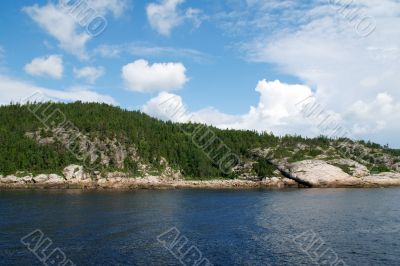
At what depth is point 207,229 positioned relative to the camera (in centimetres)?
7544

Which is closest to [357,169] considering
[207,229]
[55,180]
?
[55,180]

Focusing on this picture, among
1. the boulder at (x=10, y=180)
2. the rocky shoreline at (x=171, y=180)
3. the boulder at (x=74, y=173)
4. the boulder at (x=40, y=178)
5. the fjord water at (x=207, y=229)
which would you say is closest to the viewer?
the fjord water at (x=207, y=229)

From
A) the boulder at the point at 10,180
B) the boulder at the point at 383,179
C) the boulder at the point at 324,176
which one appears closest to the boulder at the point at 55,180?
the boulder at the point at 10,180

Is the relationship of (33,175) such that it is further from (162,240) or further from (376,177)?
(376,177)

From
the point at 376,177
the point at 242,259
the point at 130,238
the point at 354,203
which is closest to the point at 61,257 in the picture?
the point at 130,238

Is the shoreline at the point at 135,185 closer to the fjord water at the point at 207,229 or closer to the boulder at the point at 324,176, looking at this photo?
the boulder at the point at 324,176

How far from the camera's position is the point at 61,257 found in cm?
5378

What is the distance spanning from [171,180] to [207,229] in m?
125

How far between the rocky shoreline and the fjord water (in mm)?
59391

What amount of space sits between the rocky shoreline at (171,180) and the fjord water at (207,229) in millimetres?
59391

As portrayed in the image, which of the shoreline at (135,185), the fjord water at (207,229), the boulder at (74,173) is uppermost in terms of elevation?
the boulder at (74,173)

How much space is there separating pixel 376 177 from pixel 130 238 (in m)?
159

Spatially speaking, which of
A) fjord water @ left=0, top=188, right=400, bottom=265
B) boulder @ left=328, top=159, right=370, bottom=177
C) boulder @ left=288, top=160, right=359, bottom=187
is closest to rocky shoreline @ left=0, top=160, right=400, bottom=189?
boulder @ left=288, top=160, right=359, bottom=187

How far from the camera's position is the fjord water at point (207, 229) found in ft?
180
